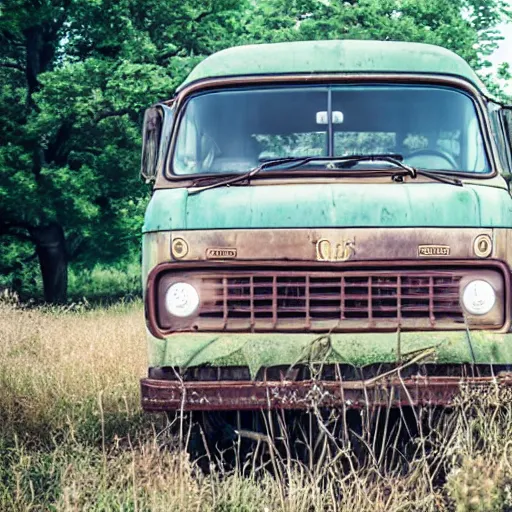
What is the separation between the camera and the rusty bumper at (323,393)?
414cm

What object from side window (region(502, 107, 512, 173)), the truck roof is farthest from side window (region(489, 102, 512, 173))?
the truck roof

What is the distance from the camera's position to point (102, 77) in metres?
16.0

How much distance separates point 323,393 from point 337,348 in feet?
0.84

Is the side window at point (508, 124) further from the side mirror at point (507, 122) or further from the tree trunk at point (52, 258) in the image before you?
the tree trunk at point (52, 258)

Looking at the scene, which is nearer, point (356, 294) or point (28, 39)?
point (356, 294)

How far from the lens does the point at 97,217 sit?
1697cm

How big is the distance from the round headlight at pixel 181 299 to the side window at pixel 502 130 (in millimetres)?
1902

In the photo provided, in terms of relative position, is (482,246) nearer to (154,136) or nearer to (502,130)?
(502,130)

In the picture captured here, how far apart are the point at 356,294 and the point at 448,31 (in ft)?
52.9

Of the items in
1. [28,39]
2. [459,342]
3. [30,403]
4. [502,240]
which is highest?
[28,39]

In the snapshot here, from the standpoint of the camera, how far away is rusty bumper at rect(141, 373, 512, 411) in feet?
13.6

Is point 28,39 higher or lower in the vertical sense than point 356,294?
higher

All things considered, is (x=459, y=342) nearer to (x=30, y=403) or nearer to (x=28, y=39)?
(x=30, y=403)

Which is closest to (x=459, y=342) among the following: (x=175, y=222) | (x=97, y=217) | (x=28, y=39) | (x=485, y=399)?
(x=485, y=399)
